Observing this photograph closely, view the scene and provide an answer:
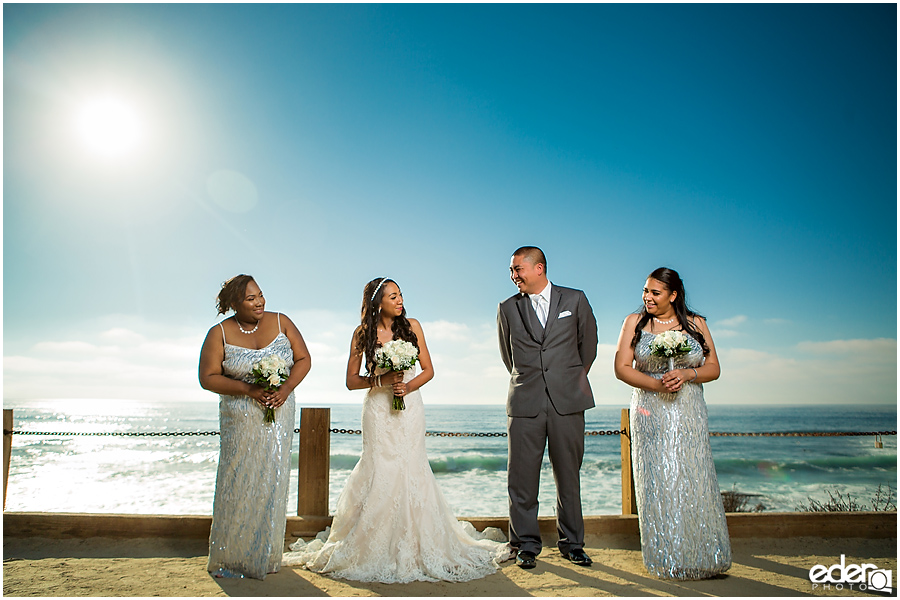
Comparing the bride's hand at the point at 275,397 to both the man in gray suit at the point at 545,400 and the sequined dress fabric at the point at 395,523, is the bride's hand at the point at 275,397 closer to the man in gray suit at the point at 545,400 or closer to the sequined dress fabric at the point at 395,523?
the sequined dress fabric at the point at 395,523

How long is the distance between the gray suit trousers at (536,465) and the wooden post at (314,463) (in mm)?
1688

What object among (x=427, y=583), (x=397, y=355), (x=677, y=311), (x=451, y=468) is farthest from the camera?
(x=451, y=468)

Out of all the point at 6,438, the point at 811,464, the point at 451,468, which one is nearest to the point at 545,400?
the point at 6,438

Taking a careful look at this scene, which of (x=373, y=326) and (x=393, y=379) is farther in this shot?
Answer: (x=373, y=326)

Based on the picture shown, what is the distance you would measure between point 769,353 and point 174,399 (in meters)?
47.7

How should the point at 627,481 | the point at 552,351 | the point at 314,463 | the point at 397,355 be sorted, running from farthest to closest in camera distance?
the point at 627,481, the point at 314,463, the point at 552,351, the point at 397,355

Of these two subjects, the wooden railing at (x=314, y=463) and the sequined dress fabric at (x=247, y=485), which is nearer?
the sequined dress fabric at (x=247, y=485)

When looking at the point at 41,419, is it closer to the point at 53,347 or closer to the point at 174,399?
the point at 53,347

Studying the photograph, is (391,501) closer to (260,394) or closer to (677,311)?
(260,394)

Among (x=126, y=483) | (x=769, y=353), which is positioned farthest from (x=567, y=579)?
(x=769, y=353)

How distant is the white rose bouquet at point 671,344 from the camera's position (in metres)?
4.15

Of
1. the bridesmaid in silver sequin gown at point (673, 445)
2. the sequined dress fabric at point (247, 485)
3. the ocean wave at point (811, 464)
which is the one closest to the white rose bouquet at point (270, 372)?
the sequined dress fabric at point (247, 485)

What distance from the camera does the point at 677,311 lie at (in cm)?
450

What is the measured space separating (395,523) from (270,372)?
142cm
